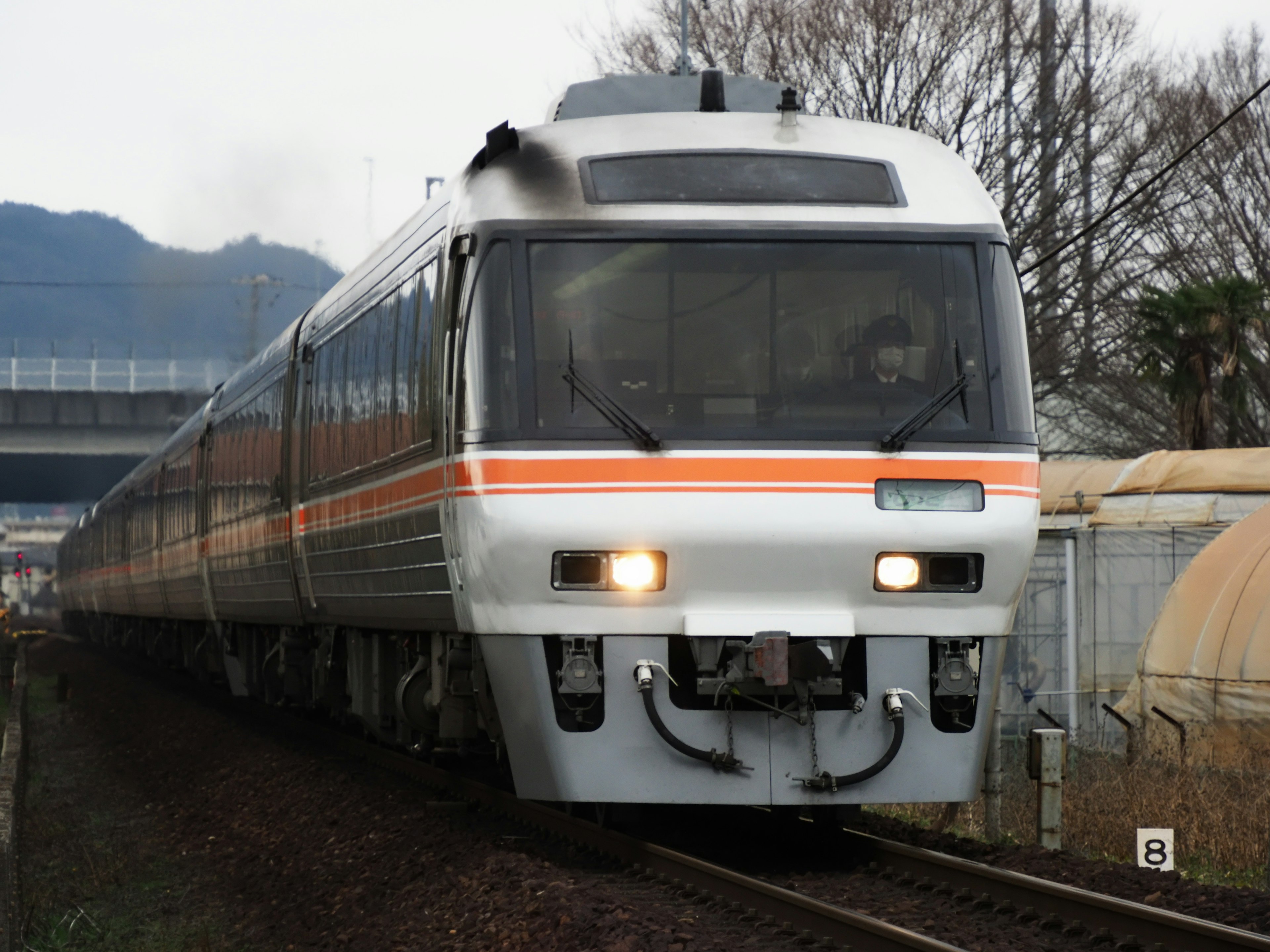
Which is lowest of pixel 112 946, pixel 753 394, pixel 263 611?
pixel 112 946

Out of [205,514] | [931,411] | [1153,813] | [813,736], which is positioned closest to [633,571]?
[813,736]

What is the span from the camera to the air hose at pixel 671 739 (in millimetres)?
7629

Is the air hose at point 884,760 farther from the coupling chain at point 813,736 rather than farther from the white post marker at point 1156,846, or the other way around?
the white post marker at point 1156,846

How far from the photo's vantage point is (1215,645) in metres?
16.8

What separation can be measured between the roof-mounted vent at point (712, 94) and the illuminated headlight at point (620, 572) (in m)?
2.92

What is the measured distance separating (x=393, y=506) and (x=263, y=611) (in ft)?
18.6

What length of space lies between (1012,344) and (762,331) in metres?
1.10

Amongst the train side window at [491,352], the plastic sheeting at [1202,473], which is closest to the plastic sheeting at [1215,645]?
the plastic sheeting at [1202,473]

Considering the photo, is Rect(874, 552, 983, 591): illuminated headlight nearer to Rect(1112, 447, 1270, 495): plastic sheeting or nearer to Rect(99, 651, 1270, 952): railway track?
Rect(99, 651, 1270, 952): railway track

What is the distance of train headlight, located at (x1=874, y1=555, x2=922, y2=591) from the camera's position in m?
7.75

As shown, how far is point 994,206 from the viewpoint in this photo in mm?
8430

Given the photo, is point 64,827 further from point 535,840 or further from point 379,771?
point 535,840

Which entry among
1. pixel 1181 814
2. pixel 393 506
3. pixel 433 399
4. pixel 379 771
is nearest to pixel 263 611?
pixel 379 771

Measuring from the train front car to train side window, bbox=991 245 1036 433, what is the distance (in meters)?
0.02
